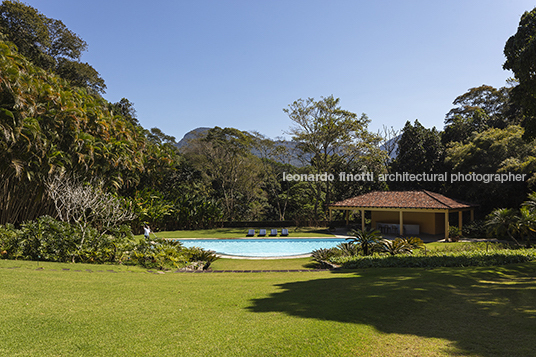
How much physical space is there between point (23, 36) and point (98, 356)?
30307 mm

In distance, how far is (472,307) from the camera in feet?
16.1

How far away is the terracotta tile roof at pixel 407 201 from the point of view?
21.3 metres

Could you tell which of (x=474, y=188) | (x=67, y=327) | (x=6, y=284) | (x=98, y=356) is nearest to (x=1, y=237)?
(x=6, y=284)

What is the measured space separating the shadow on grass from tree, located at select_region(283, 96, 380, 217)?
2376cm

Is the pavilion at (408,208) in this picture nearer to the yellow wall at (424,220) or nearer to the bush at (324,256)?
the yellow wall at (424,220)

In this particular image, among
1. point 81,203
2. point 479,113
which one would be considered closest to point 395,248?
point 81,203

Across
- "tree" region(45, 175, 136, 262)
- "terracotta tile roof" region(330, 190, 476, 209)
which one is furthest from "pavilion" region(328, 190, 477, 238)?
"tree" region(45, 175, 136, 262)

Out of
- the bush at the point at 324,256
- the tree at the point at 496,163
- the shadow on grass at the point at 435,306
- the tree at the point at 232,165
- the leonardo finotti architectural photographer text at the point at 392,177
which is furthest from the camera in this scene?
the tree at the point at 232,165

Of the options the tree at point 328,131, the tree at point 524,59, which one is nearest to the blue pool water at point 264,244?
the tree at point 328,131

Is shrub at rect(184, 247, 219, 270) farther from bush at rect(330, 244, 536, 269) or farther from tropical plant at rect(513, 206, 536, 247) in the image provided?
tropical plant at rect(513, 206, 536, 247)

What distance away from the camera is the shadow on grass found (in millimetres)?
3656

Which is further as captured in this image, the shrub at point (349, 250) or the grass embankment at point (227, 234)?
the grass embankment at point (227, 234)

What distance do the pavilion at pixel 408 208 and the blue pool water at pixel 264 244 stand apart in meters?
4.00

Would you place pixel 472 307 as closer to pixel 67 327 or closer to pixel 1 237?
pixel 67 327
